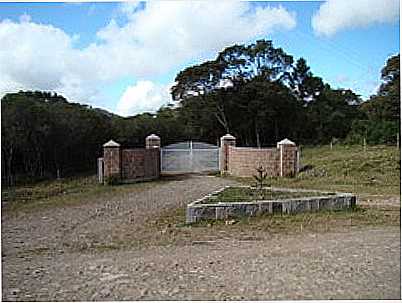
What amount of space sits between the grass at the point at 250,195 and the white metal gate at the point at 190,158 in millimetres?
6469

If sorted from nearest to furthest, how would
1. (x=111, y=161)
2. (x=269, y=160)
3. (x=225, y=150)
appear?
1. (x=111, y=161)
2. (x=269, y=160)
3. (x=225, y=150)

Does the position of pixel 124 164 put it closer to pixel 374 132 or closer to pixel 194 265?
pixel 194 265

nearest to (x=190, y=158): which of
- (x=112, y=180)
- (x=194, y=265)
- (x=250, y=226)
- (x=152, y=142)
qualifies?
(x=152, y=142)

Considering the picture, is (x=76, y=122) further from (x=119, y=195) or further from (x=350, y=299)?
(x=350, y=299)

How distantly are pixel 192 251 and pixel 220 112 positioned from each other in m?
12.2

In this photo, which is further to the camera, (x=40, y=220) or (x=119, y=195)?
(x=119, y=195)

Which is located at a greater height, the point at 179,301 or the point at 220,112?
the point at 220,112

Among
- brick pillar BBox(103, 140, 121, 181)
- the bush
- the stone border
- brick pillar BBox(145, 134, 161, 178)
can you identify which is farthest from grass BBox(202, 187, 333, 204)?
the bush

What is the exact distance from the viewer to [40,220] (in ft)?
21.8

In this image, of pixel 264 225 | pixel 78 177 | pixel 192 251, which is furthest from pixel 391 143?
pixel 192 251

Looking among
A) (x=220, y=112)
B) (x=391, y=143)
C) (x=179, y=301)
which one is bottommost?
(x=179, y=301)

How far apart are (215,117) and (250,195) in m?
9.79

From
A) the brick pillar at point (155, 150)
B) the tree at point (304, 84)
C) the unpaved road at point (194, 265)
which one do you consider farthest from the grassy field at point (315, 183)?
the tree at point (304, 84)

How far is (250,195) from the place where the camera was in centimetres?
697
